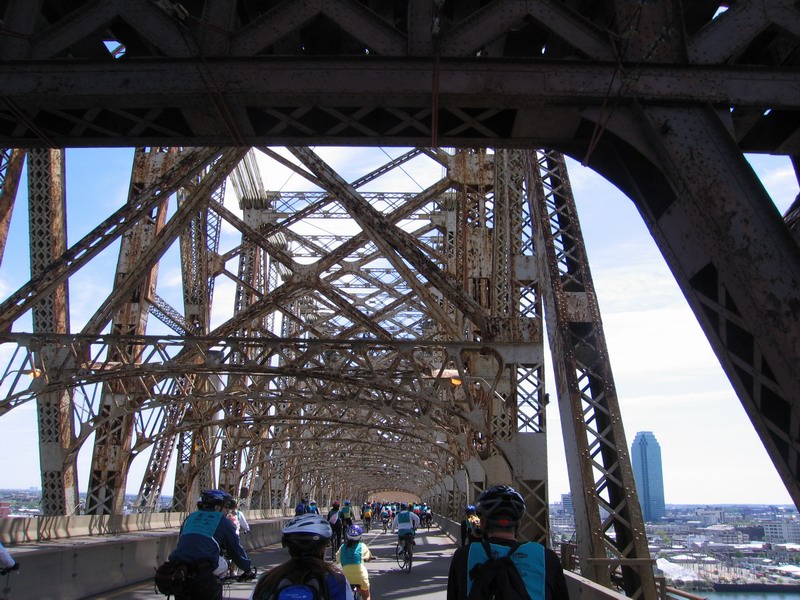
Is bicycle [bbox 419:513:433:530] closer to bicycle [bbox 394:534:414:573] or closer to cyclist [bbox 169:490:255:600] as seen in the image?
bicycle [bbox 394:534:414:573]

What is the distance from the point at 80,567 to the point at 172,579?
7.43 metres

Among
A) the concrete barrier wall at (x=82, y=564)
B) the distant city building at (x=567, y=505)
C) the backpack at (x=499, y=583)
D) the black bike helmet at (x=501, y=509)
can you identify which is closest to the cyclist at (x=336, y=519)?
the concrete barrier wall at (x=82, y=564)

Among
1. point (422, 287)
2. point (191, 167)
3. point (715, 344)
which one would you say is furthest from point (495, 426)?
point (715, 344)

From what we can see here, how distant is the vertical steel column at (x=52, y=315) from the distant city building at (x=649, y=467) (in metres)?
32.3

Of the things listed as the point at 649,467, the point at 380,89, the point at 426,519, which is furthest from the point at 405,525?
the point at 426,519

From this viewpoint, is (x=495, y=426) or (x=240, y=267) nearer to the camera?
(x=495, y=426)

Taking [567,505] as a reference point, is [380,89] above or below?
above

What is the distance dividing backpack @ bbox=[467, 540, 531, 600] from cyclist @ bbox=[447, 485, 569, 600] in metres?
0.09

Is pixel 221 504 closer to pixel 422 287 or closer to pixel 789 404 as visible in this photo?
pixel 789 404

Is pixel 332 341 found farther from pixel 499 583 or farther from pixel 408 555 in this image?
pixel 499 583

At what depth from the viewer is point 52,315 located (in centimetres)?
1697

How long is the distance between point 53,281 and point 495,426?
8.47 m

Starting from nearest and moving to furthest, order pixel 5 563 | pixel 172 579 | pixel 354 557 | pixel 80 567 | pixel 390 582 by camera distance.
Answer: pixel 172 579 → pixel 5 563 → pixel 354 557 → pixel 80 567 → pixel 390 582

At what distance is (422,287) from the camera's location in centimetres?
1341
